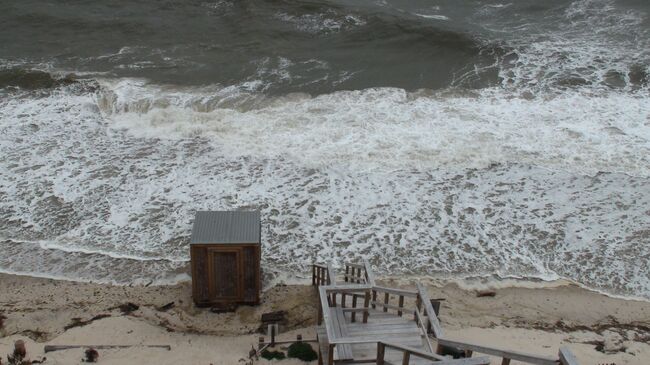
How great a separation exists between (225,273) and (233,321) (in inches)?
39.5

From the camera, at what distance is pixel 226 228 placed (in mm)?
11320

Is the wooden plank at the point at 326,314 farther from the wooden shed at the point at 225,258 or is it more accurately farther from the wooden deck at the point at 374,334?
the wooden shed at the point at 225,258

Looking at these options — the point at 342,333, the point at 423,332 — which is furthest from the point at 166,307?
the point at 423,332

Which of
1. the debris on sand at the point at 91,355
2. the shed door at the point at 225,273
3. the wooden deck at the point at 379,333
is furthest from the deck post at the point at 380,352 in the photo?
the debris on sand at the point at 91,355

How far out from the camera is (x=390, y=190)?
1614 centimetres

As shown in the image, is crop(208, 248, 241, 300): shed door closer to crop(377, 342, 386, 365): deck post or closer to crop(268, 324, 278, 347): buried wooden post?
crop(268, 324, 278, 347): buried wooden post

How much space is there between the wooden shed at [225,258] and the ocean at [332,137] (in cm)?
136

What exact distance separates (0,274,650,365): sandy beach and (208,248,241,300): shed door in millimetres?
413

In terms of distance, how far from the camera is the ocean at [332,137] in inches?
544

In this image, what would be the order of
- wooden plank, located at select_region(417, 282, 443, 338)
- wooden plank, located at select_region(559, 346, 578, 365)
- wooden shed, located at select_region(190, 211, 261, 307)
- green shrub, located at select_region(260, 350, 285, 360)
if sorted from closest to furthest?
wooden plank, located at select_region(559, 346, 578, 365) → wooden plank, located at select_region(417, 282, 443, 338) → green shrub, located at select_region(260, 350, 285, 360) → wooden shed, located at select_region(190, 211, 261, 307)

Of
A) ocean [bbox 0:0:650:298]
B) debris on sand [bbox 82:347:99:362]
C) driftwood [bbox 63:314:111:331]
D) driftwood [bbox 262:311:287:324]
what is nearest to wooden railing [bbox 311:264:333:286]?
ocean [bbox 0:0:650:298]

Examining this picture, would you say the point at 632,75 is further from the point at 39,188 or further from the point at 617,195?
the point at 39,188

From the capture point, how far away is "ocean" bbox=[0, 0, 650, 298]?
45.4ft

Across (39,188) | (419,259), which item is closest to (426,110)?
(419,259)
